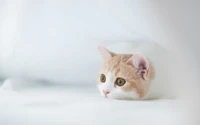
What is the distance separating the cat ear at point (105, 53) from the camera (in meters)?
0.91

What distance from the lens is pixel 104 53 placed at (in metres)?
0.93

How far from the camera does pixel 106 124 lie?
73cm

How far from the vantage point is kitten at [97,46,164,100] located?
84cm

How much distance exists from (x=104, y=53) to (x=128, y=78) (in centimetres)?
11

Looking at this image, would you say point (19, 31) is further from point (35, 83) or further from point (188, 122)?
point (188, 122)

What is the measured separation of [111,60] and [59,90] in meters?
0.17

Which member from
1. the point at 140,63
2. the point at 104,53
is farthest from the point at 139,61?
the point at 104,53

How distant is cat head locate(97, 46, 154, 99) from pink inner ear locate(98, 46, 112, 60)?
31 mm

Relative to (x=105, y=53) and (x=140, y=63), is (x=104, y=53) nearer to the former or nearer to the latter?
(x=105, y=53)

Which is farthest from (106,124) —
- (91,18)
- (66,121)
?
(91,18)

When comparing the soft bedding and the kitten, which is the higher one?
the kitten

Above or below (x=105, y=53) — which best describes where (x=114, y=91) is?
below

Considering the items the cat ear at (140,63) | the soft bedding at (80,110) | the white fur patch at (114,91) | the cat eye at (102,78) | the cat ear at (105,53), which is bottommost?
the soft bedding at (80,110)

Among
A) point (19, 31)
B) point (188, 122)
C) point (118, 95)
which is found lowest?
point (188, 122)
